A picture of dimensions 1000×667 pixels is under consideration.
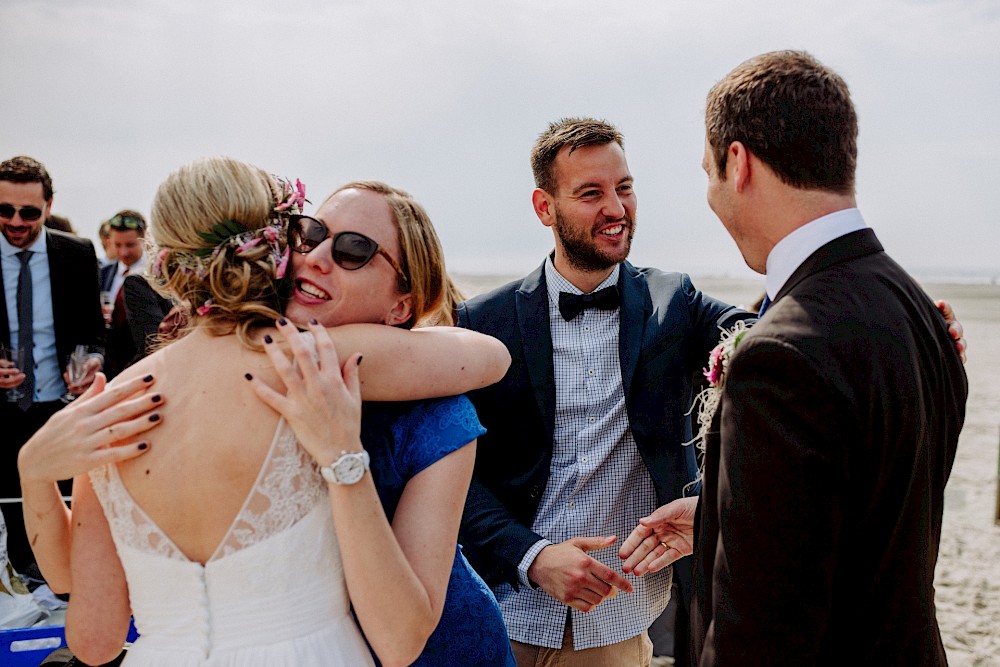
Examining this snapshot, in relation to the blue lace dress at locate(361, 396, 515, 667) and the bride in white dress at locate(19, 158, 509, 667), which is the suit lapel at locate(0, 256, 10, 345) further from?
the blue lace dress at locate(361, 396, 515, 667)

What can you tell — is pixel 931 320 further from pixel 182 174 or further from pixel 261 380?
pixel 182 174

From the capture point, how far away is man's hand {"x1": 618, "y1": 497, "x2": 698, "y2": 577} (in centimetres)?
269

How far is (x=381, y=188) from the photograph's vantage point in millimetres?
2084

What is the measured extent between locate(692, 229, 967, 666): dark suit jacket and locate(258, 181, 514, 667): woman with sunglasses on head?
0.60m

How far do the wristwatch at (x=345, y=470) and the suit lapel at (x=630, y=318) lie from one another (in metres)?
1.65

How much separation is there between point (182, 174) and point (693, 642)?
153 cm

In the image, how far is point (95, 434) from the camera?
1.74m

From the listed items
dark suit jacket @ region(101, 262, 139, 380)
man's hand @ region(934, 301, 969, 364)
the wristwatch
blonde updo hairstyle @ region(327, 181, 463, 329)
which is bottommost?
dark suit jacket @ region(101, 262, 139, 380)

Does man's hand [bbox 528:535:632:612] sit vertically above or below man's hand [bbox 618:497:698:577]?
below

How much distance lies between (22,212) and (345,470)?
482 cm

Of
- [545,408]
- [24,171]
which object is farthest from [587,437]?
[24,171]

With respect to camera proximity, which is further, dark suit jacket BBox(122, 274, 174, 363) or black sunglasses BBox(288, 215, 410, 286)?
dark suit jacket BBox(122, 274, 174, 363)

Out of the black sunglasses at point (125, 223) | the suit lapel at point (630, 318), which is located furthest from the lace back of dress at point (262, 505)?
the black sunglasses at point (125, 223)

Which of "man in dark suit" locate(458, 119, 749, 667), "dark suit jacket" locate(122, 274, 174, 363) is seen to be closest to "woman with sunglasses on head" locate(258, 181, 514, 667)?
"man in dark suit" locate(458, 119, 749, 667)
